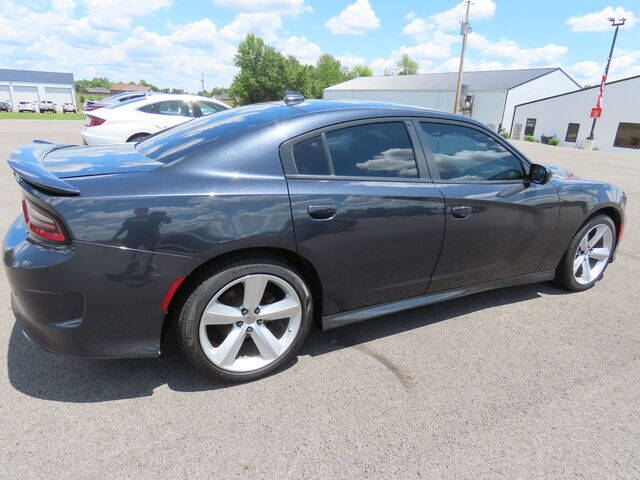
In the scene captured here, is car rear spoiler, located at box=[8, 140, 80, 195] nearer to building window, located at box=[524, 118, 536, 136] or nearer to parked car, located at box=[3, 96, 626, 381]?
parked car, located at box=[3, 96, 626, 381]

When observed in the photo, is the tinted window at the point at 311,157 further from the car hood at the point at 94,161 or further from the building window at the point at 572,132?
the building window at the point at 572,132

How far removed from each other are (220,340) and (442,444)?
1332 millimetres

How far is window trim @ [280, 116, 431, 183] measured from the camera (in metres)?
2.44

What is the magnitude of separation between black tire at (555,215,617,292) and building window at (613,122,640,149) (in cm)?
3723

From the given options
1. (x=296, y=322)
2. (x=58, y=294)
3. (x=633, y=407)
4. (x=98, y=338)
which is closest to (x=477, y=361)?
(x=633, y=407)

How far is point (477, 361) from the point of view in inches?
112

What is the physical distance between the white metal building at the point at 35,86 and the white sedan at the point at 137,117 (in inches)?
2838

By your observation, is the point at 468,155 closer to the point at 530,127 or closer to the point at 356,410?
the point at 356,410

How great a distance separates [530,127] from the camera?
4281 centimetres

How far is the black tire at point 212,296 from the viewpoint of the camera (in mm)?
2236

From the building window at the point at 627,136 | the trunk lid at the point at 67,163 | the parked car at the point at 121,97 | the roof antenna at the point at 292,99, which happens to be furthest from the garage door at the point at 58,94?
the roof antenna at the point at 292,99

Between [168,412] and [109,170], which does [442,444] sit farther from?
[109,170]

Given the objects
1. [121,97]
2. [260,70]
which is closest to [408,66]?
[260,70]

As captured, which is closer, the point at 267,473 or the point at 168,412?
the point at 267,473
